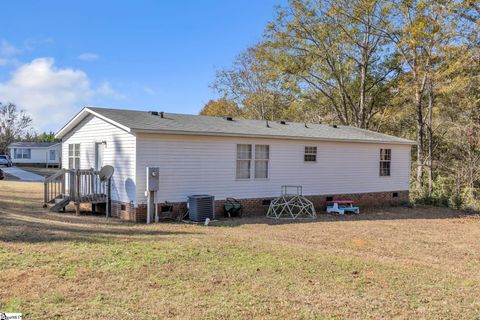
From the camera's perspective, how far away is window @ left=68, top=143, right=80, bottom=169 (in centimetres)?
1404

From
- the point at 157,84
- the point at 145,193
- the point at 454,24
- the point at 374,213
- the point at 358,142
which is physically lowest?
the point at 374,213

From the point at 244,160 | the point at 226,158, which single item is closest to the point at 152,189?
the point at 226,158

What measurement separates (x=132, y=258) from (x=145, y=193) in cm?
435

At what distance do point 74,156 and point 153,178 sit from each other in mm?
5091

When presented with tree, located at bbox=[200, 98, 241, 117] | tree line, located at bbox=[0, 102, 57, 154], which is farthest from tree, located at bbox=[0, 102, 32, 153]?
tree, located at bbox=[200, 98, 241, 117]

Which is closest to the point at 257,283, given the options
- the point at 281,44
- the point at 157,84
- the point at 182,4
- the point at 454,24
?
the point at 182,4

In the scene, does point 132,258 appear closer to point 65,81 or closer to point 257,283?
point 257,283

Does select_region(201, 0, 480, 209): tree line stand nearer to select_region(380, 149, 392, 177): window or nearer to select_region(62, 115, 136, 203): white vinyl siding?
select_region(380, 149, 392, 177): window

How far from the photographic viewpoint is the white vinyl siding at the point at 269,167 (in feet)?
37.0

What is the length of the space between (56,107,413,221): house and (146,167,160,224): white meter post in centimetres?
21

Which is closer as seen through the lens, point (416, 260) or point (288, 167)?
point (416, 260)

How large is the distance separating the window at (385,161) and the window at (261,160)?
223 inches

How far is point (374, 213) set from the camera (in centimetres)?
1423

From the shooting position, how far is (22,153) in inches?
Result: 1852
